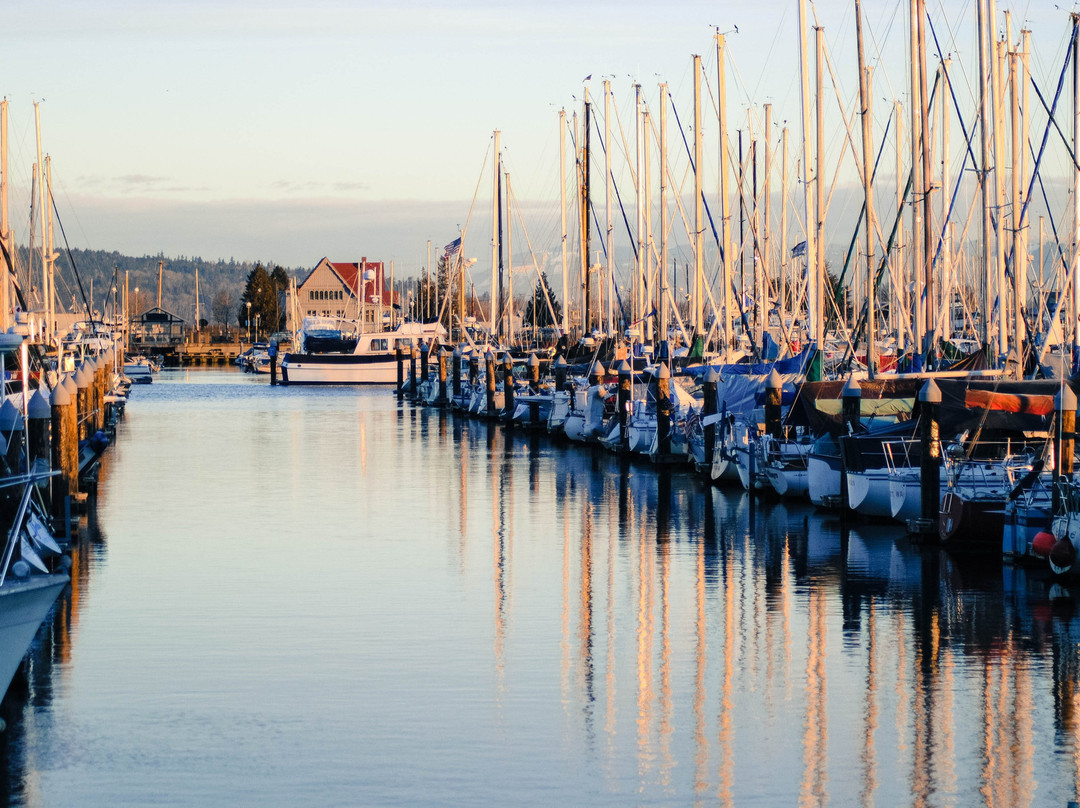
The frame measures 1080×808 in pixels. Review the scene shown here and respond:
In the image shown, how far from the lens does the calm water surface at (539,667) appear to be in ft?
47.1

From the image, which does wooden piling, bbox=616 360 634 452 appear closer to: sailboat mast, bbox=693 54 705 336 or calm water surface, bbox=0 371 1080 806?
Result: sailboat mast, bbox=693 54 705 336

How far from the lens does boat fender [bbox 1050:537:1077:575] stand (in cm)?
2325

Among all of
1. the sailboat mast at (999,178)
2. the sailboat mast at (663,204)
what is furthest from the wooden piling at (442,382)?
the sailboat mast at (999,178)

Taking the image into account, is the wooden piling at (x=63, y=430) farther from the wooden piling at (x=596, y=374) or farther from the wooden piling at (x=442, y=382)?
the wooden piling at (x=442, y=382)

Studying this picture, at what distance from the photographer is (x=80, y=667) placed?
62.0ft

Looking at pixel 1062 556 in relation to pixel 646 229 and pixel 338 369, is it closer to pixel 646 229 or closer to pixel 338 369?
pixel 646 229

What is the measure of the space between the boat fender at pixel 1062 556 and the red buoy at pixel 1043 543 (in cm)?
27

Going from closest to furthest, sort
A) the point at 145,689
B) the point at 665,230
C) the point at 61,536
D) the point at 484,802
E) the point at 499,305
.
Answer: the point at 484,802, the point at 145,689, the point at 61,536, the point at 665,230, the point at 499,305

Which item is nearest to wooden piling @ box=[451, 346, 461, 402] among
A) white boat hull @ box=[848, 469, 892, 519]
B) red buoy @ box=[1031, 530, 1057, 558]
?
white boat hull @ box=[848, 469, 892, 519]

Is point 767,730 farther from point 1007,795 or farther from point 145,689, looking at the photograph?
point 145,689

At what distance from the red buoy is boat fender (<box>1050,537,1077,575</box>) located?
0.88ft

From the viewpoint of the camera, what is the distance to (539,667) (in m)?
19.0

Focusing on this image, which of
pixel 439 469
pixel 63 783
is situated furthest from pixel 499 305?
pixel 63 783

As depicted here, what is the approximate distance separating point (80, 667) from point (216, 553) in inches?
399
